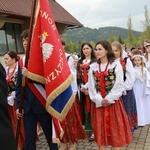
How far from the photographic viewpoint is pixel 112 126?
3.60 metres

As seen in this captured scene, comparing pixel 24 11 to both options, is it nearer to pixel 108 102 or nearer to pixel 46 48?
pixel 108 102

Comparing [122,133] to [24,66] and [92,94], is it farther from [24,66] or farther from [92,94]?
[24,66]

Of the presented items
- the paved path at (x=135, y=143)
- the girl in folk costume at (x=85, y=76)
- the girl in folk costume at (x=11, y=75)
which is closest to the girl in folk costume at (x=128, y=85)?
the paved path at (x=135, y=143)

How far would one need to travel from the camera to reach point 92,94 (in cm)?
374

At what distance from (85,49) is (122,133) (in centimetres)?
185

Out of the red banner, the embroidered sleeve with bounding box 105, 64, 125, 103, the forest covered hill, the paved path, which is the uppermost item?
the forest covered hill

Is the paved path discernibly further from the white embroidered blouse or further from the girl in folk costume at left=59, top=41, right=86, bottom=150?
the white embroidered blouse

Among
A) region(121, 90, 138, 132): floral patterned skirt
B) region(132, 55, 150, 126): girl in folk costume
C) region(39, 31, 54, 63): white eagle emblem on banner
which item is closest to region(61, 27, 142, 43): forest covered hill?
region(132, 55, 150, 126): girl in folk costume

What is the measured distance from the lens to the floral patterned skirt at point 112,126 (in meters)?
3.59

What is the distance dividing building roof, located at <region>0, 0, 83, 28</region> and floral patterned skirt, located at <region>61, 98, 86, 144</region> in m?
5.09

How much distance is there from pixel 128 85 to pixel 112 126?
40.9 inches

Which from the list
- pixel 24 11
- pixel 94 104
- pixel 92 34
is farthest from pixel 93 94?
pixel 92 34

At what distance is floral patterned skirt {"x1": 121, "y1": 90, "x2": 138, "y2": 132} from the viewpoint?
483 cm

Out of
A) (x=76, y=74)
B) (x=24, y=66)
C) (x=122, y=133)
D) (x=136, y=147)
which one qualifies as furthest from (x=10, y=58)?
(x=136, y=147)
